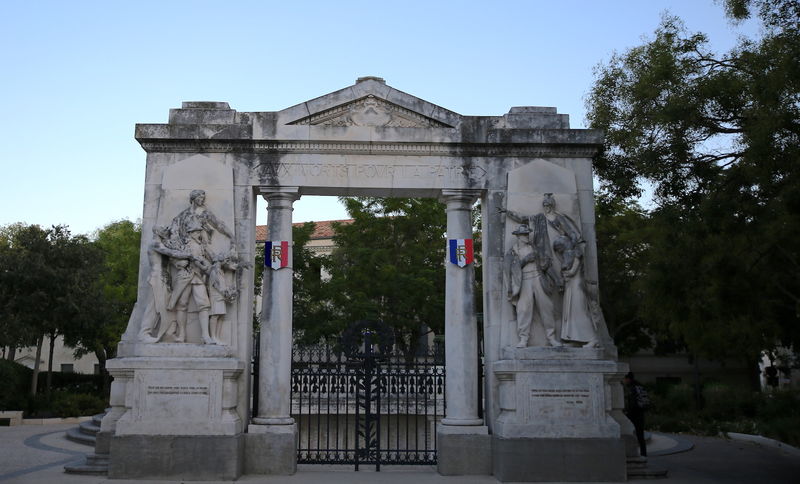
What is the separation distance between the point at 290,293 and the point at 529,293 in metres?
3.94

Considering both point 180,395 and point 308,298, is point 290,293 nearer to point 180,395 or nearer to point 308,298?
point 180,395

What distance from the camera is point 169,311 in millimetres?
11078

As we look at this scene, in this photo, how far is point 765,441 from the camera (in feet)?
54.0

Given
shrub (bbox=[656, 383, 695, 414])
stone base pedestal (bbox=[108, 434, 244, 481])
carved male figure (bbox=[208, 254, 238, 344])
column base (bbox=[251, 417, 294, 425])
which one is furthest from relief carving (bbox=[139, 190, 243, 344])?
shrub (bbox=[656, 383, 695, 414])

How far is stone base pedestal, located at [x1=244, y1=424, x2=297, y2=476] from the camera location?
11.0 meters

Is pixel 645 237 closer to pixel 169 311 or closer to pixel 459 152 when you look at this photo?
pixel 459 152

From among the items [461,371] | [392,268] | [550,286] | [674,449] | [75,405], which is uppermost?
[392,268]

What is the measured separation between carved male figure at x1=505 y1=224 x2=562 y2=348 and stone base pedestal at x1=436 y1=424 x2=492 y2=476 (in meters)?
1.66

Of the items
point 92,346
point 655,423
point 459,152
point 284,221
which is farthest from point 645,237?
point 92,346

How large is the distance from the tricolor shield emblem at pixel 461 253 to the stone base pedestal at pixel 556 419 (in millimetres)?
1615

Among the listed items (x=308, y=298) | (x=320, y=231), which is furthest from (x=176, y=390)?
(x=320, y=231)

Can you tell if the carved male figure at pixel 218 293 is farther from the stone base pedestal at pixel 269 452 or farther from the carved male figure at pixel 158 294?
the stone base pedestal at pixel 269 452

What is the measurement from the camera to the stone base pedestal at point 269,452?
36.2ft

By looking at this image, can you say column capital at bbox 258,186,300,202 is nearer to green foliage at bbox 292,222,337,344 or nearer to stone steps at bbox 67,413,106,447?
stone steps at bbox 67,413,106,447
